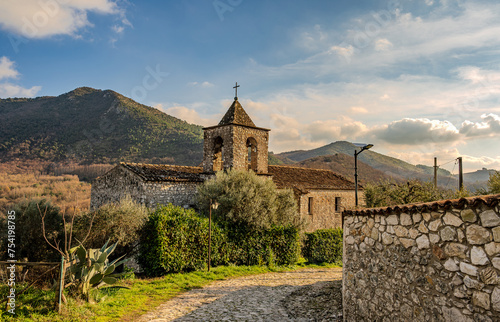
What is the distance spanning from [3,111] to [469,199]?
74034mm

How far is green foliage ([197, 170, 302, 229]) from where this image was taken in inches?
568

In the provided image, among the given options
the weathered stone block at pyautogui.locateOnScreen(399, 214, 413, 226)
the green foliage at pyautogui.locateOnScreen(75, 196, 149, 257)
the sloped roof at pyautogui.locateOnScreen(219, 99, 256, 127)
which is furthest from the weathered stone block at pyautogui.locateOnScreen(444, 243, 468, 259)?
the sloped roof at pyautogui.locateOnScreen(219, 99, 256, 127)

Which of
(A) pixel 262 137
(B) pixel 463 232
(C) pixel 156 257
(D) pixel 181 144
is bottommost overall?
(C) pixel 156 257

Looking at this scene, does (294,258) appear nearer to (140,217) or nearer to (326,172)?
(140,217)

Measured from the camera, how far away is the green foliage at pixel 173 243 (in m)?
11.3

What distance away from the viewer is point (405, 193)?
14250mm

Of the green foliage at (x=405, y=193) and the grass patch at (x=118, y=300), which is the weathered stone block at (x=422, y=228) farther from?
the green foliage at (x=405, y=193)

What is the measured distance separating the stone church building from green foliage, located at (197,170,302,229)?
4.45ft

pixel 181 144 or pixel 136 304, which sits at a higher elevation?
pixel 181 144

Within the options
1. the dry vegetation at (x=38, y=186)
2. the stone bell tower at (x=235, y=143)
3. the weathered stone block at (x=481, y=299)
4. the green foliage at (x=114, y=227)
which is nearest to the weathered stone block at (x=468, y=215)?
the weathered stone block at (x=481, y=299)

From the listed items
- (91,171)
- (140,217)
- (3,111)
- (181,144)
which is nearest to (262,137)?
(140,217)

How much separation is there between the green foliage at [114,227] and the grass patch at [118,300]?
151cm

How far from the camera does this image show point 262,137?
19000mm

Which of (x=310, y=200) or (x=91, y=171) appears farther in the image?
(x=91, y=171)
